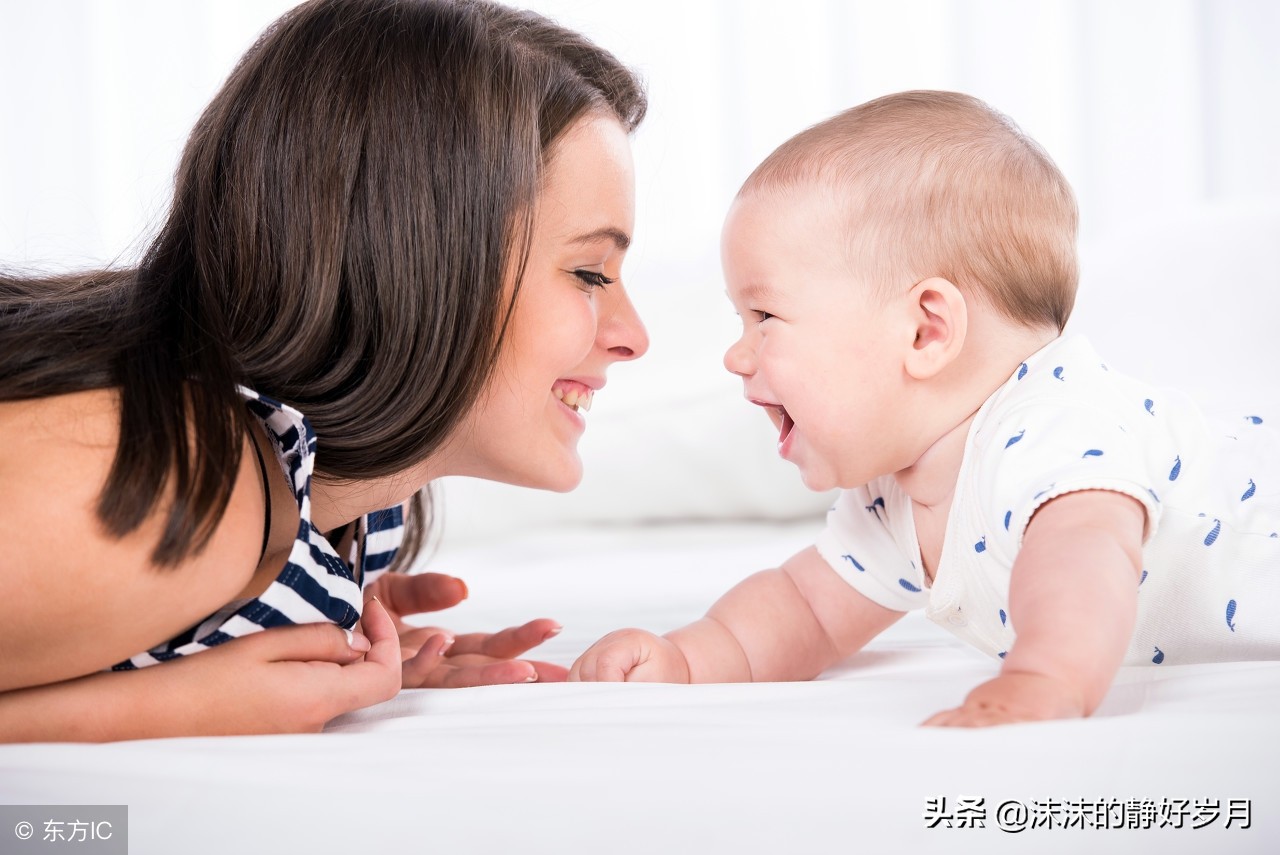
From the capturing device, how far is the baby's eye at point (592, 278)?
1.12m

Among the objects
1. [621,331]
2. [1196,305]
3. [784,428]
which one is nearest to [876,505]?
[784,428]

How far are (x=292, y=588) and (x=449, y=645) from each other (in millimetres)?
332

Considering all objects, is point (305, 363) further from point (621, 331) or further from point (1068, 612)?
point (1068, 612)

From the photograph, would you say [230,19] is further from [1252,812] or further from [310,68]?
[1252,812]

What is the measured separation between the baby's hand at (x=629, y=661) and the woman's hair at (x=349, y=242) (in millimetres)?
248

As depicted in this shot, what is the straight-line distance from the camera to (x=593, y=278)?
44.6 inches

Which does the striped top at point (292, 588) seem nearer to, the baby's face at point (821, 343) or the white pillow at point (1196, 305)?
the baby's face at point (821, 343)

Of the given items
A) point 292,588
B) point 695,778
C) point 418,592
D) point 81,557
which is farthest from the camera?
point 418,592

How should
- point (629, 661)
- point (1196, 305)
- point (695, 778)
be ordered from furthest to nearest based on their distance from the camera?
point (1196, 305) → point (629, 661) → point (695, 778)

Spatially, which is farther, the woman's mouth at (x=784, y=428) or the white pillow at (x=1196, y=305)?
the white pillow at (x=1196, y=305)

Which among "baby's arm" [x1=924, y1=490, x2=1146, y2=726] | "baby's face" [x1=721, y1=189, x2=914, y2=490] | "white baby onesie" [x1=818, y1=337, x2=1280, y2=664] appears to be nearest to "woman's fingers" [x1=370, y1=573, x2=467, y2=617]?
"baby's face" [x1=721, y1=189, x2=914, y2=490]

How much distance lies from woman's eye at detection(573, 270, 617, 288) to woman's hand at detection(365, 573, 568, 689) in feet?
1.17

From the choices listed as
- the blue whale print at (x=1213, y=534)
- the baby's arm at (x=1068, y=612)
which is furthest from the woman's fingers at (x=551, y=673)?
the blue whale print at (x=1213, y=534)

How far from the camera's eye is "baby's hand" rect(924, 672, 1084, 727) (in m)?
0.68
